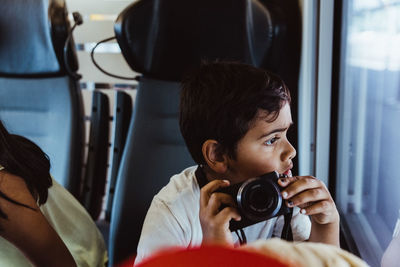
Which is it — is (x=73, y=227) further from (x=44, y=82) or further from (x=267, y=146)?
(x=44, y=82)

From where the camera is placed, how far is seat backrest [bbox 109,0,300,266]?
1.26m

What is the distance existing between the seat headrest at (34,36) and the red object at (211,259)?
139 cm

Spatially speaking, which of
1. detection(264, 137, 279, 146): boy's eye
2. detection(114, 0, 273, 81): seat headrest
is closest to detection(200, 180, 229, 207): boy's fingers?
detection(264, 137, 279, 146): boy's eye

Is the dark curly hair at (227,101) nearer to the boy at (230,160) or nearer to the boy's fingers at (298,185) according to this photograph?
the boy at (230,160)

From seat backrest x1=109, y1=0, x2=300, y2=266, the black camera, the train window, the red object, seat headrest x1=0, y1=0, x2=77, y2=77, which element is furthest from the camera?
seat headrest x1=0, y1=0, x2=77, y2=77

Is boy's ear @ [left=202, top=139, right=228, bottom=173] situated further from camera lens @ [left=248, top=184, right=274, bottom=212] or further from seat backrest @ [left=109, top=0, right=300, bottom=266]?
seat backrest @ [left=109, top=0, right=300, bottom=266]

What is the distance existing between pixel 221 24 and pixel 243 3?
0.29ft

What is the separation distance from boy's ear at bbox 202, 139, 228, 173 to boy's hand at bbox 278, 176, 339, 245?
17cm

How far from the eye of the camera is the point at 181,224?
2.85 ft

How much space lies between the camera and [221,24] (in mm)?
1271

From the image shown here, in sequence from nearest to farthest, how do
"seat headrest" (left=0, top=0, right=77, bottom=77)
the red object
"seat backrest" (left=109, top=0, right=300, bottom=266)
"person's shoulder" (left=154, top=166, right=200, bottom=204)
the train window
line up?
the red object → "person's shoulder" (left=154, top=166, right=200, bottom=204) → the train window → "seat backrest" (left=109, top=0, right=300, bottom=266) → "seat headrest" (left=0, top=0, right=77, bottom=77)

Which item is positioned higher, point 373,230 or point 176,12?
point 176,12

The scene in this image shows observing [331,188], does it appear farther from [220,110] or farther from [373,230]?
[220,110]

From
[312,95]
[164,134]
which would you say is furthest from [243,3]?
[164,134]
